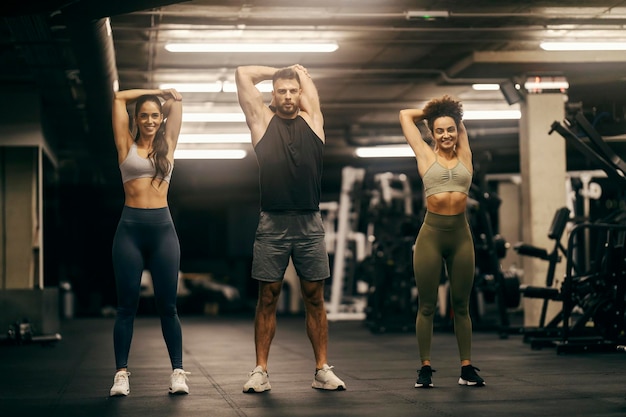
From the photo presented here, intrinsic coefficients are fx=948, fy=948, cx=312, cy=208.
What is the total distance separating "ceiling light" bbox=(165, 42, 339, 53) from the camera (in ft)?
31.5

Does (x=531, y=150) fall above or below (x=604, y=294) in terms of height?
above

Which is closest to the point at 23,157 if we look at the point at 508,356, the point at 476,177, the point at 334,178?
the point at 476,177

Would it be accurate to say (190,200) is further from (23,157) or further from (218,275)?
(23,157)

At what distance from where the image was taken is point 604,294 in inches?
306

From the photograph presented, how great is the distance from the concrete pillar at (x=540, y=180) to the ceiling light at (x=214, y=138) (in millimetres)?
5673

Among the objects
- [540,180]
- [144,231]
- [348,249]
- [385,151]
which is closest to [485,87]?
[540,180]

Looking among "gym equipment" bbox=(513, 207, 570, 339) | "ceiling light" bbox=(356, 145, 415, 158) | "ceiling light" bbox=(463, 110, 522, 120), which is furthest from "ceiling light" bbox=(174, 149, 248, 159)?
"gym equipment" bbox=(513, 207, 570, 339)

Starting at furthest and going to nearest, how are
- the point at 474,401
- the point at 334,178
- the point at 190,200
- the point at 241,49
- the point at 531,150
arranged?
the point at 190,200 < the point at 334,178 < the point at 531,150 < the point at 241,49 < the point at 474,401

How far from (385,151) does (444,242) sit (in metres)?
11.6

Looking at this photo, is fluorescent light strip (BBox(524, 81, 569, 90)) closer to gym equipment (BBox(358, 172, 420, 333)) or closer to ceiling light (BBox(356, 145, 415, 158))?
gym equipment (BBox(358, 172, 420, 333))

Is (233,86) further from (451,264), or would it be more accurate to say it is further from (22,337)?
(451,264)

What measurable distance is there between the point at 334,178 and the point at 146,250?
1358cm

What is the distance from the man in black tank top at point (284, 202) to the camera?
15.8 feet

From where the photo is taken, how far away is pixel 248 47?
966cm
